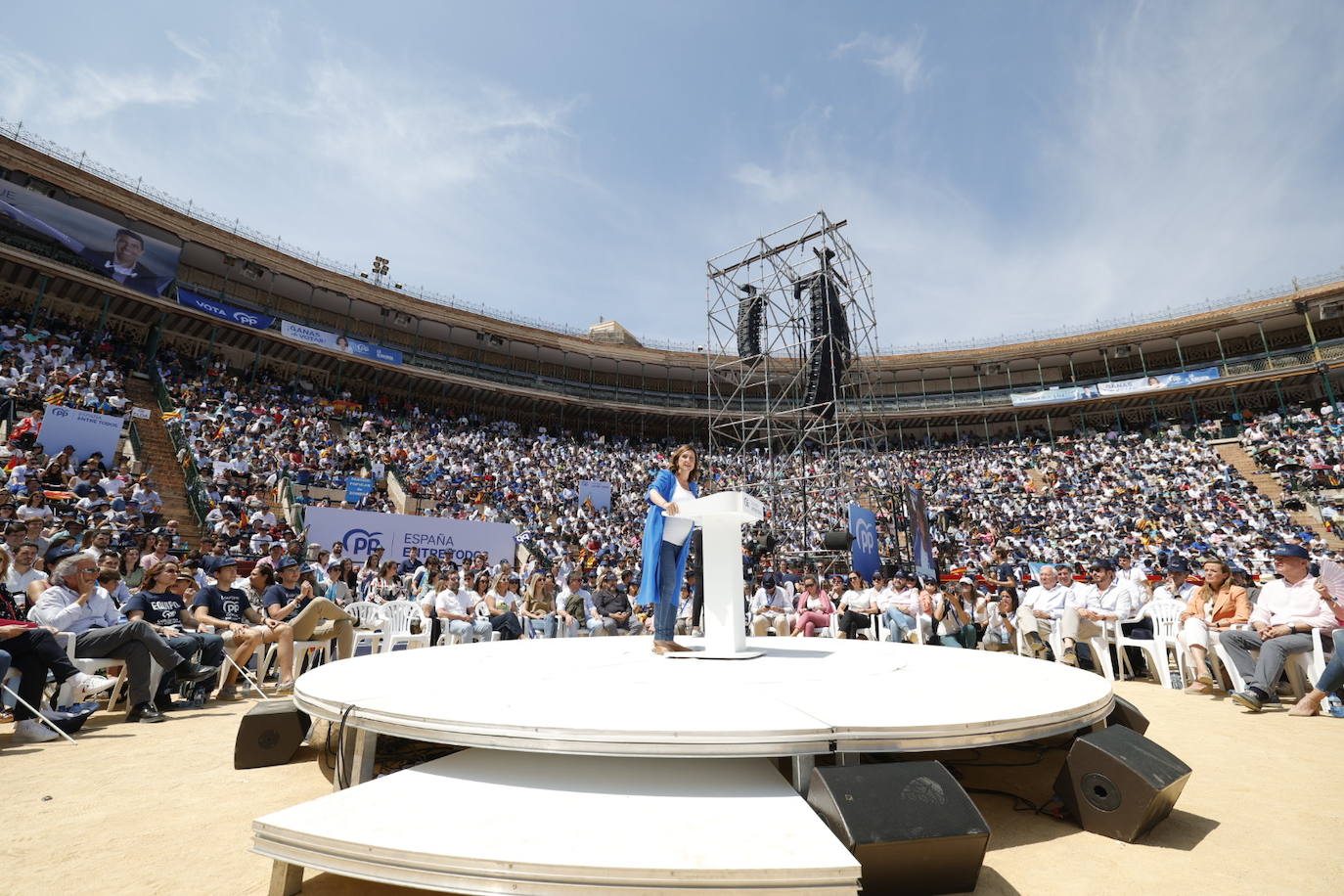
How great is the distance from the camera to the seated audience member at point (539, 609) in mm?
7573

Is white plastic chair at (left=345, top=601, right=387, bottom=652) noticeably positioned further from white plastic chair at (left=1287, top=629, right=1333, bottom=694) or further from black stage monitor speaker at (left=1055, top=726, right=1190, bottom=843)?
white plastic chair at (left=1287, top=629, right=1333, bottom=694)

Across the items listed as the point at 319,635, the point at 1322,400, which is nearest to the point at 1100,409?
the point at 1322,400

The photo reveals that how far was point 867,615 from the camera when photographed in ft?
26.1

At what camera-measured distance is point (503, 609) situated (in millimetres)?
7707

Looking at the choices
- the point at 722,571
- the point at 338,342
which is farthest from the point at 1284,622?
the point at 338,342

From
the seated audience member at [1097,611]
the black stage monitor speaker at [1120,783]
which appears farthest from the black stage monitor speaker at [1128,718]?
the seated audience member at [1097,611]

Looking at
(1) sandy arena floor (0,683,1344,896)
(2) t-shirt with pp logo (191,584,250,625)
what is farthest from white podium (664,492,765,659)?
(2) t-shirt with pp logo (191,584,250,625)

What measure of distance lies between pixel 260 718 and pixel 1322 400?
33.0 m

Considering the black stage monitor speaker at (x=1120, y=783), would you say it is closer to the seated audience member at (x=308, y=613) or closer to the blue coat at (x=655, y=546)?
the blue coat at (x=655, y=546)

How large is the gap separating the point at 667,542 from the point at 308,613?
11.6ft

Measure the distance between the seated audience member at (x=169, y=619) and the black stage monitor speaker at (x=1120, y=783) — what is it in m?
5.33

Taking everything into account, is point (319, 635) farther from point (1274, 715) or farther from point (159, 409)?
point (159, 409)

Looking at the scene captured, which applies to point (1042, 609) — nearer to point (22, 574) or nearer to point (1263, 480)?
point (22, 574)

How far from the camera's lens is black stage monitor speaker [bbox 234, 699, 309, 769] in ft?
9.43
